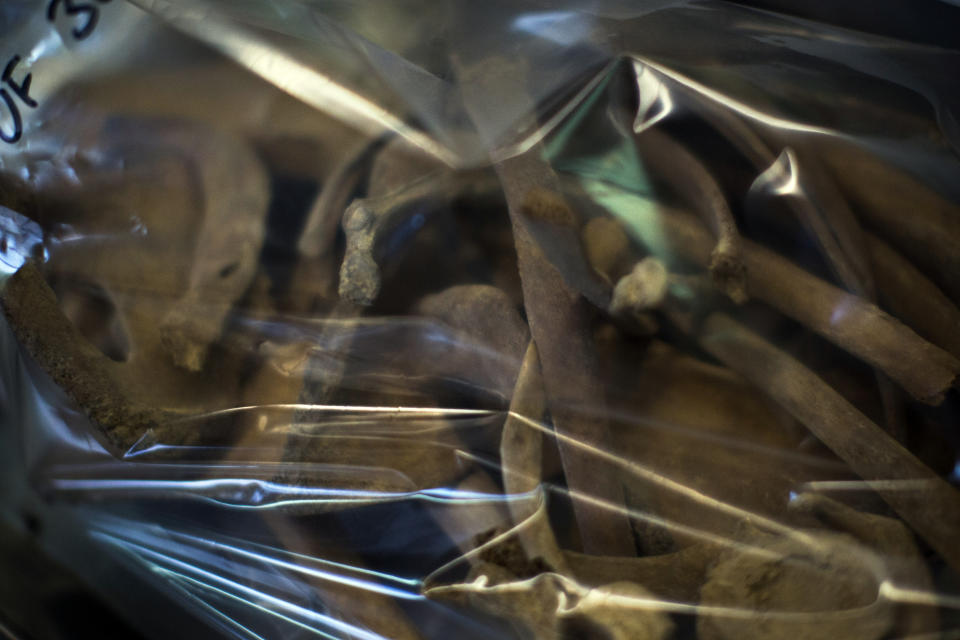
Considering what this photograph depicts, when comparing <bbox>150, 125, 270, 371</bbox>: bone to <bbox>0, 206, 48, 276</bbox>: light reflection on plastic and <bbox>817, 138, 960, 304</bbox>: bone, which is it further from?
<bbox>817, 138, 960, 304</bbox>: bone

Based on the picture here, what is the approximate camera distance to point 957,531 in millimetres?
396

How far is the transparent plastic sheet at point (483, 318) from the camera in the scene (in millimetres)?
423

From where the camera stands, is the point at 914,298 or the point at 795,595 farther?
the point at 914,298

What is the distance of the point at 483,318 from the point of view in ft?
1.57

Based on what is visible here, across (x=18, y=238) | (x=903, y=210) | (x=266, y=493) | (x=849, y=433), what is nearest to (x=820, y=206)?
(x=903, y=210)

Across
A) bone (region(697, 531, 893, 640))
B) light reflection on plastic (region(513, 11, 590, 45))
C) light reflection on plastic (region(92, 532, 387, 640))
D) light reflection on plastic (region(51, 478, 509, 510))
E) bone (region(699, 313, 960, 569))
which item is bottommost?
light reflection on plastic (region(92, 532, 387, 640))

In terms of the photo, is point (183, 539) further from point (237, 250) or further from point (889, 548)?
point (889, 548)

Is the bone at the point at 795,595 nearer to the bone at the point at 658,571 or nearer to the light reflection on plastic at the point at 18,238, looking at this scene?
the bone at the point at 658,571

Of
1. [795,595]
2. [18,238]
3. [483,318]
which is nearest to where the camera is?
[795,595]

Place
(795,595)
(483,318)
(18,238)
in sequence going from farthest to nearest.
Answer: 1. (18,238)
2. (483,318)
3. (795,595)

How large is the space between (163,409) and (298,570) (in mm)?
141

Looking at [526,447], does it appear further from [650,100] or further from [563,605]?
[650,100]

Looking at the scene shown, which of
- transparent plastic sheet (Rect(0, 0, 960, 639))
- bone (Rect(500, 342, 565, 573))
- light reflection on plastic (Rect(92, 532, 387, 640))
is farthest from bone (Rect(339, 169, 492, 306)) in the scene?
light reflection on plastic (Rect(92, 532, 387, 640))

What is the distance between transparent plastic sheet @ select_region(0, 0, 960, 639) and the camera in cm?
42
